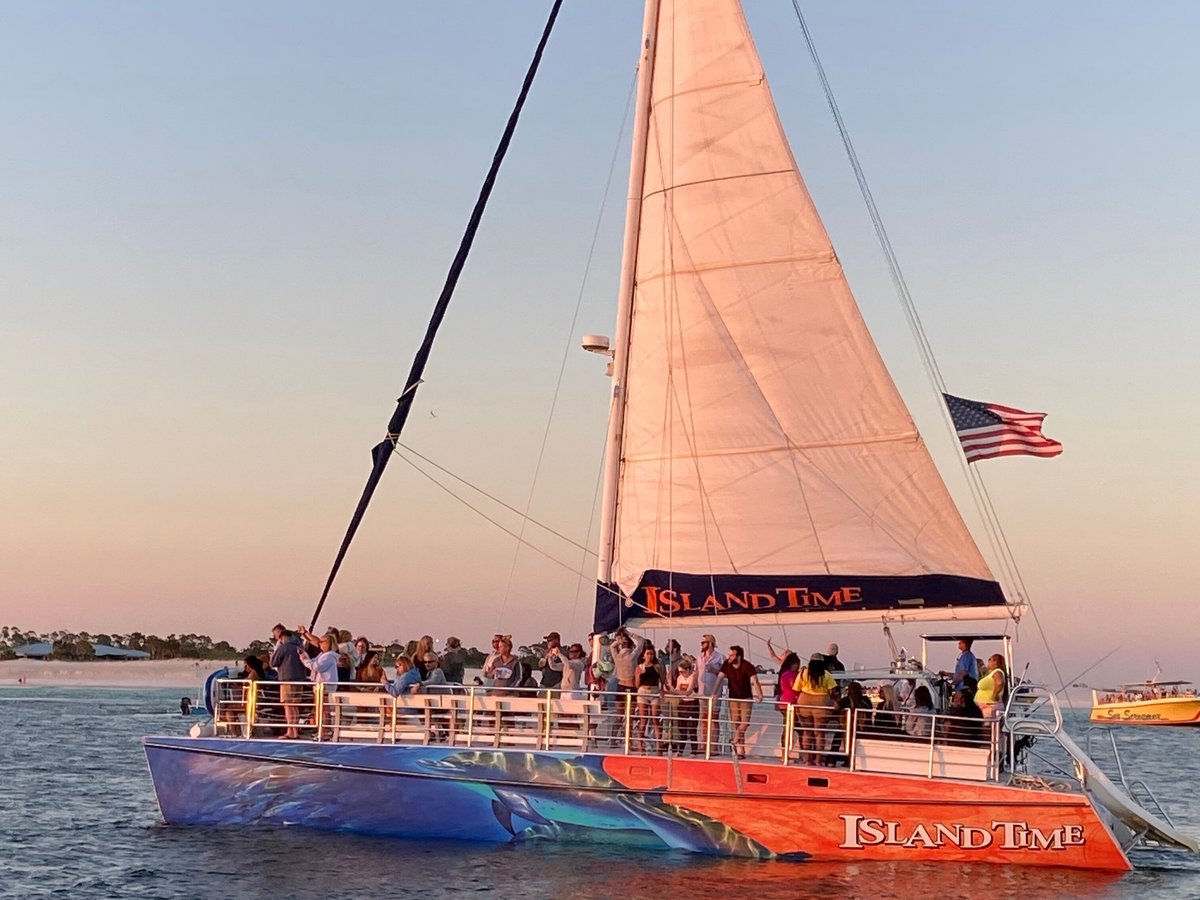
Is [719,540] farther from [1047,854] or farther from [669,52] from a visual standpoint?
[669,52]

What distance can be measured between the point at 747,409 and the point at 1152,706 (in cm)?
6652

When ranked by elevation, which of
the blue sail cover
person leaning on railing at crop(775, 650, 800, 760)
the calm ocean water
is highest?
the blue sail cover

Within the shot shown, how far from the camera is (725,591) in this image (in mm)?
21094

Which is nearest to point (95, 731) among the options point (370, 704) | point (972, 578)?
point (370, 704)

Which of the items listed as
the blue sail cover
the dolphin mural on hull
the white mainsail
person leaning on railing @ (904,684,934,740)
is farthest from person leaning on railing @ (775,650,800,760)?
person leaning on railing @ (904,684,934,740)

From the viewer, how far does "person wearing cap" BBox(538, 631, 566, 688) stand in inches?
821

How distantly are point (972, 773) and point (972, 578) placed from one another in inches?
127

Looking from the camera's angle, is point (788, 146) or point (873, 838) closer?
point (873, 838)

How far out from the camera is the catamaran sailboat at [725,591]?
18.6m

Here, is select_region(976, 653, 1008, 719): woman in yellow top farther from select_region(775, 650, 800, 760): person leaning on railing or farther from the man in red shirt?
the man in red shirt

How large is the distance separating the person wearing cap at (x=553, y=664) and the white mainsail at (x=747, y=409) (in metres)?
0.79

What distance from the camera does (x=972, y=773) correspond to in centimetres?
1855

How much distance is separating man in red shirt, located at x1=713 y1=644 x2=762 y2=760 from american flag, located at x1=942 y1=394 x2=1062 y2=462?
14.7 ft

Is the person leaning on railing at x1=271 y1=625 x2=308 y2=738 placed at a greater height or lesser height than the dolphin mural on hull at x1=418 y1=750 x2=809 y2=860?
greater
